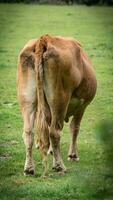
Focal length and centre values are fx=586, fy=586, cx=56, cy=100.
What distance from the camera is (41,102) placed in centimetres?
538

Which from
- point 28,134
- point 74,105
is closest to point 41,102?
point 28,134

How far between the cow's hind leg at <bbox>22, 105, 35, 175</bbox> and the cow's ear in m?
0.39

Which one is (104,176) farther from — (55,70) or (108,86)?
(108,86)

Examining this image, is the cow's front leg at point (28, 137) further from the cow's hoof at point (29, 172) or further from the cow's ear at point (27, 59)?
the cow's ear at point (27, 59)

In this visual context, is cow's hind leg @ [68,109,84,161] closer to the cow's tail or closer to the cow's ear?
the cow's tail

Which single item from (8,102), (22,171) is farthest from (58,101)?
(8,102)

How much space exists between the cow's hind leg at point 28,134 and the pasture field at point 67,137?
10cm

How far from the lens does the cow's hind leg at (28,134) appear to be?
552 centimetres

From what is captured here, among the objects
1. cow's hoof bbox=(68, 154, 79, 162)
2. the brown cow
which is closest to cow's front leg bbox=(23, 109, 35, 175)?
the brown cow

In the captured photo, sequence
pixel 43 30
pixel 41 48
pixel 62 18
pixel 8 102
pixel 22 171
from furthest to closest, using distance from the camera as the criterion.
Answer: pixel 62 18 → pixel 43 30 → pixel 8 102 → pixel 22 171 → pixel 41 48

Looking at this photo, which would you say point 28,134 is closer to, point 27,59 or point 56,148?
point 56,148

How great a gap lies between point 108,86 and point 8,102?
2484 millimetres

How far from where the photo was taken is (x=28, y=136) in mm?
5523

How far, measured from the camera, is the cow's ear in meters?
5.46
